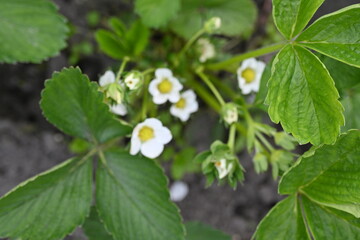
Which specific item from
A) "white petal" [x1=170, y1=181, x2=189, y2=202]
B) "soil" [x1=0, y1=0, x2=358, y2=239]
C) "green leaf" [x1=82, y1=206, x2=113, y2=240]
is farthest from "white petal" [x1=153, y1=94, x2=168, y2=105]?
"white petal" [x1=170, y1=181, x2=189, y2=202]

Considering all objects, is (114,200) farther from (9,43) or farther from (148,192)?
(9,43)

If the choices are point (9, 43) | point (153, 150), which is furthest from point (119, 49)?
point (153, 150)

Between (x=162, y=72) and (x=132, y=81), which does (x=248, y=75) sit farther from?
(x=132, y=81)

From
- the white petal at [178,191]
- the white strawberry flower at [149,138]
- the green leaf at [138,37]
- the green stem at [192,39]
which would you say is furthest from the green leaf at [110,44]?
the white petal at [178,191]

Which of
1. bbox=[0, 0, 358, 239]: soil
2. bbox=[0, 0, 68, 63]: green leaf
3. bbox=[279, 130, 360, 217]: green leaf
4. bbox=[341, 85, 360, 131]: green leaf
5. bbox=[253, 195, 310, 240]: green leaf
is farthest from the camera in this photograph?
bbox=[0, 0, 358, 239]: soil

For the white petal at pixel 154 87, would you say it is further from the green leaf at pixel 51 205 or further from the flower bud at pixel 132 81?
the green leaf at pixel 51 205

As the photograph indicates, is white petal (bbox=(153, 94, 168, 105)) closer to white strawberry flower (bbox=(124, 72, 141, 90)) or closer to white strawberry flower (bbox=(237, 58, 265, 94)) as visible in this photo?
white strawberry flower (bbox=(124, 72, 141, 90))
